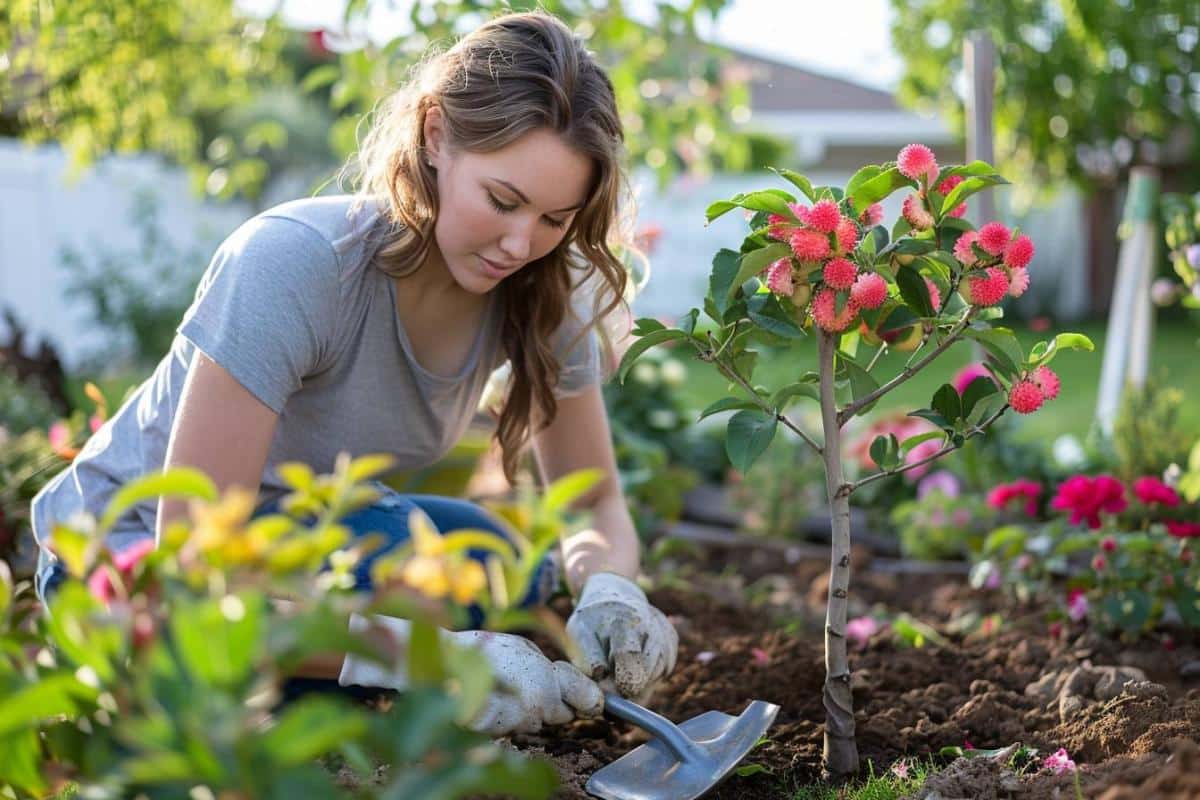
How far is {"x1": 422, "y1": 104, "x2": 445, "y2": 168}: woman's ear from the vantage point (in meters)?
1.87

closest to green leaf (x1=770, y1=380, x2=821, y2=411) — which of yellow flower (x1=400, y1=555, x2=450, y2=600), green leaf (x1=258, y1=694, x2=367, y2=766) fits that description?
yellow flower (x1=400, y1=555, x2=450, y2=600)

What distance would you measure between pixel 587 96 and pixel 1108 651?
1373mm

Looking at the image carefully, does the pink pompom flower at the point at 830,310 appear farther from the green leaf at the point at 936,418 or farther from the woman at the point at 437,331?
the woman at the point at 437,331

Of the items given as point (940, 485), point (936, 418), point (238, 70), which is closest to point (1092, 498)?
point (940, 485)

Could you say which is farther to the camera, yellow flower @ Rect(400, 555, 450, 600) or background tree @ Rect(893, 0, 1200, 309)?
background tree @ Rect(893, 0, 1200, 309)

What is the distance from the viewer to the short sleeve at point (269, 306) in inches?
69.2

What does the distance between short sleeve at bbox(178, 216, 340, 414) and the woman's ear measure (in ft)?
0.67

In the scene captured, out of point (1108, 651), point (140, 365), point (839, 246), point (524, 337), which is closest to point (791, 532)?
point (1108, 651)

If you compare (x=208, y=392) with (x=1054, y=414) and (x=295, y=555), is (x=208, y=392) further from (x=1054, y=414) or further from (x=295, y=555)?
(x=1054, y=414)

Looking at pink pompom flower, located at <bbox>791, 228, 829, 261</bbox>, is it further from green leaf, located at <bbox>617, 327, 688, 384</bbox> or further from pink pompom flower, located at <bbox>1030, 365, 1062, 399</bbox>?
pink pompom flower, located at <bbox>1030, 365, 1062, 399</bbox>

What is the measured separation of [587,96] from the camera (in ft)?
6.05

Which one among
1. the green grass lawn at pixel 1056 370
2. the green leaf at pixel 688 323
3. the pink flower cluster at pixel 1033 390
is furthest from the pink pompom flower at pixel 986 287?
the green grass lawn at pixel 1056 370

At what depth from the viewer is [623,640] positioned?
71.6 inches

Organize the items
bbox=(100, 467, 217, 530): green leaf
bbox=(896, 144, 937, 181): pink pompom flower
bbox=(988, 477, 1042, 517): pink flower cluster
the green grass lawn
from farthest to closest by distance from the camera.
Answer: the green grass lawn < bbox=(988, 477, 1042, 517): pink flower cluster < bbox=(896, 144, 937, 181): pink pompom flower < bbox=(100, 467, 217, 530): green leaf
